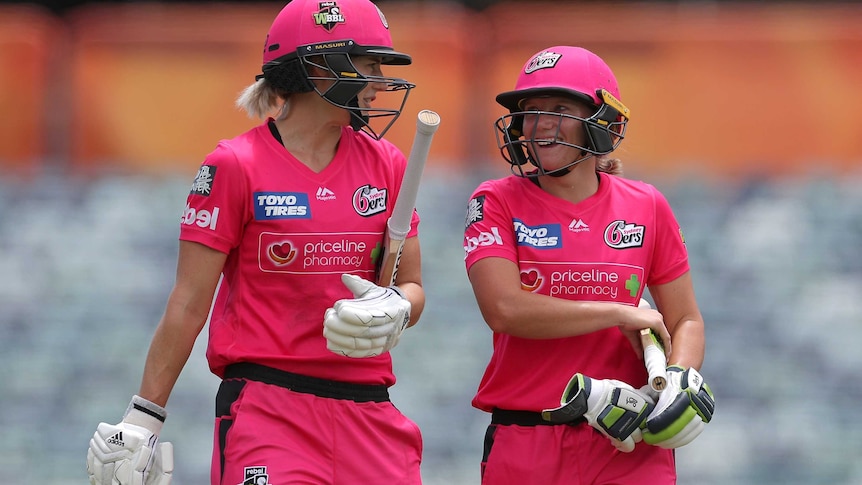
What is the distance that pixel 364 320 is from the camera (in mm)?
3205

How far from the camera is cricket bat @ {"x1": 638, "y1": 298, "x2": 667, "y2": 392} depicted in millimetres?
3459

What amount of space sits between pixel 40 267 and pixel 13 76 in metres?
1.46

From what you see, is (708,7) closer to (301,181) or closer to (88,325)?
(88,325)

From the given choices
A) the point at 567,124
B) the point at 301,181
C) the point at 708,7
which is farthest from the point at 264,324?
the point at 708,7

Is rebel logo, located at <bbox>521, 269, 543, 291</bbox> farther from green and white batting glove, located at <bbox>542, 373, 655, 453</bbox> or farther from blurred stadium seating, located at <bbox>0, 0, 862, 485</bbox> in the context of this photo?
blurred stadium seating, located at <bbox>0, 0, 862, 485</bbox>

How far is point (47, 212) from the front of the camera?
877cm

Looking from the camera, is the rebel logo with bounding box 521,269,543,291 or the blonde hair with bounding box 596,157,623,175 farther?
the blonde hair with bounding box 596,157,623,175

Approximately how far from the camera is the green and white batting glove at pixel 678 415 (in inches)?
134

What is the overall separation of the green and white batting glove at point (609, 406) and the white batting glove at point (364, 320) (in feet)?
1.66

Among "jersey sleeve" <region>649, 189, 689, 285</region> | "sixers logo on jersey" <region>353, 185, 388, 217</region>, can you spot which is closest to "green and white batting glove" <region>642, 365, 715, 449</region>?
"jersey sleeve" <region>649, 189, 689, 285</region>

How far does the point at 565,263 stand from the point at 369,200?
60 centimetres

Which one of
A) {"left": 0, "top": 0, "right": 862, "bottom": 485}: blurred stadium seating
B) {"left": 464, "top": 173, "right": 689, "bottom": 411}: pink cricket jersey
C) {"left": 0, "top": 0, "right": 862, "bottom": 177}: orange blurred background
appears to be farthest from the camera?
{"left": 0, "top": 0, "right": 862, "bottom": 177}: orange blurred background

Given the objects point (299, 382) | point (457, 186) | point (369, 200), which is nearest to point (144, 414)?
point (299, 382)

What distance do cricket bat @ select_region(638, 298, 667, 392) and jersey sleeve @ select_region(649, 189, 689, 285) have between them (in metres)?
0.25
